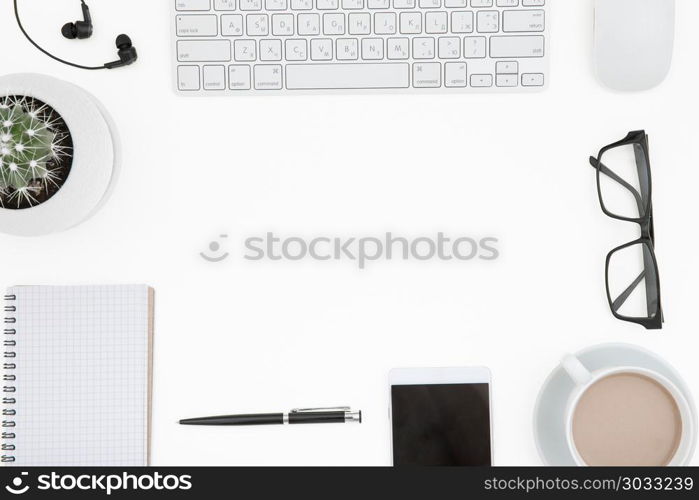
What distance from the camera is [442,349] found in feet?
2.65

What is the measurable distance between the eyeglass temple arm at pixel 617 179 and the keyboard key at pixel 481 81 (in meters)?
0.17

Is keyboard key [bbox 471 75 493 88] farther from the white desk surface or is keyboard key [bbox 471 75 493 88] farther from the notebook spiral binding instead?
the notebook spiral binding

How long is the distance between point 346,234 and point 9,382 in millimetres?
499

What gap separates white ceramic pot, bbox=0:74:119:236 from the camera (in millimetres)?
720

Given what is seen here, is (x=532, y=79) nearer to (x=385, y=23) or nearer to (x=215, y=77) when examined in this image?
(x=385, y=23)

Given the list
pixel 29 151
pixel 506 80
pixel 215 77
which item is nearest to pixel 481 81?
pixel 506 80

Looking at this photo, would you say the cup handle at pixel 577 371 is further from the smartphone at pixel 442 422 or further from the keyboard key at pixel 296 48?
the keyboard key at pixel 296 48

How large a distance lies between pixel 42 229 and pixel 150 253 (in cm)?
14

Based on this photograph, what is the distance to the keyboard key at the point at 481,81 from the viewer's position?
2.60 feet

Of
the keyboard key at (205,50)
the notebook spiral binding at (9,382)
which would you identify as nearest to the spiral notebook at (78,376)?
the notebook spiral binding at (9,382)

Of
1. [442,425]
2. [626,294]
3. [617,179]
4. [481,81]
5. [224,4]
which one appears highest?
[224,4]

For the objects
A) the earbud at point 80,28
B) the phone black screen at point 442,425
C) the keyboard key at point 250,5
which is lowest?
the phone black screen at point 442,425

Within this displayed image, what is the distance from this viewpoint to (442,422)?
793 millimetres
